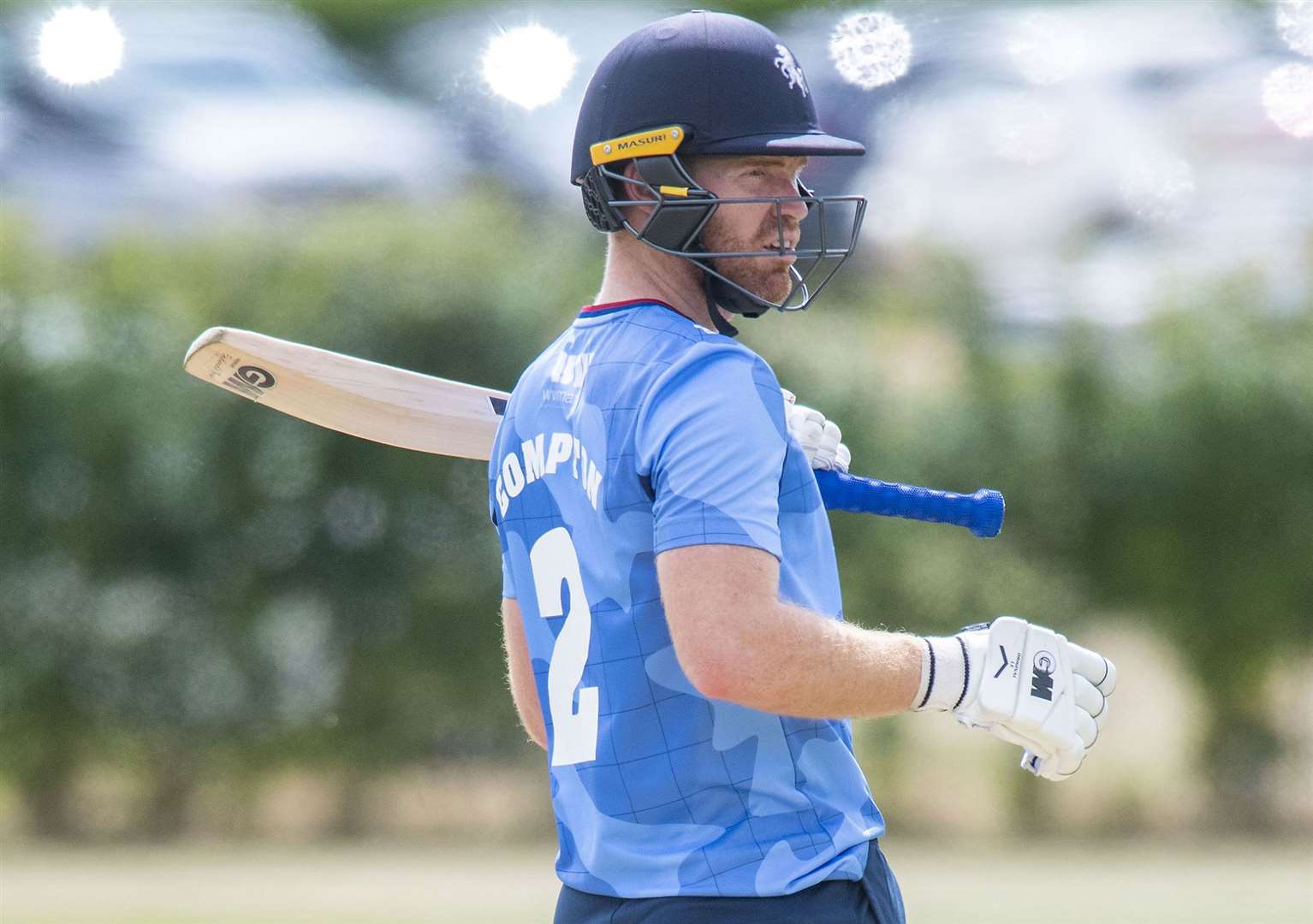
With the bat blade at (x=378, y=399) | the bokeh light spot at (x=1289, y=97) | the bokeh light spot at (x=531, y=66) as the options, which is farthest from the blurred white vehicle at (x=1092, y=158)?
the bat blade at (x=378, y=399)

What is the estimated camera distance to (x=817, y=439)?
7.08 ft

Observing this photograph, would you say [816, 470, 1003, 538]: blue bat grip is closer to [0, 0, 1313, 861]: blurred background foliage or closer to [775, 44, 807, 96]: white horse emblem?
[775, 44, 807, 96]: white horse emblem

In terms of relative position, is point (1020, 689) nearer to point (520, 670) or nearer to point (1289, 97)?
point (520, 670)

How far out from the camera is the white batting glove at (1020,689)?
1.79 meters

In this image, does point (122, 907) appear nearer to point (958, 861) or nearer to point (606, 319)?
point (958, 861)

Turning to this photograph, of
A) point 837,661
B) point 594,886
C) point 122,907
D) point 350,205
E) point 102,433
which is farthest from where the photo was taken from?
point 350,205

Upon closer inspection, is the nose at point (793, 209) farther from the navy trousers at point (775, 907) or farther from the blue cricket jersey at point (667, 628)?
the navy trousers at point (775, 907)

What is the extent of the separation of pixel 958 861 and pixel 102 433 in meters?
5.10

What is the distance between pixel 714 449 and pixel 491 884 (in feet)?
21.8

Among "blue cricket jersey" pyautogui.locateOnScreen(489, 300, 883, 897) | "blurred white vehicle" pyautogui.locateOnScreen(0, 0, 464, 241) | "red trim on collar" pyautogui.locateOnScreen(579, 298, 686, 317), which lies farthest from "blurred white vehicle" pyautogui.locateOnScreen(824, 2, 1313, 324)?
→ "blue cricket jersey" pyautogui.locateOnScreen(489, 300, 883, 897)

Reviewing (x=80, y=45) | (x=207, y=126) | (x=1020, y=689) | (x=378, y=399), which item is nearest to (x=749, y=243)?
(x=1020, y=689)

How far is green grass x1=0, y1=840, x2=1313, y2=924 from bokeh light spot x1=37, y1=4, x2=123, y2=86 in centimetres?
475

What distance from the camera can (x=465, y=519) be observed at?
367 inches

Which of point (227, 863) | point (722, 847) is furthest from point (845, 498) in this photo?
point (227, 863)
